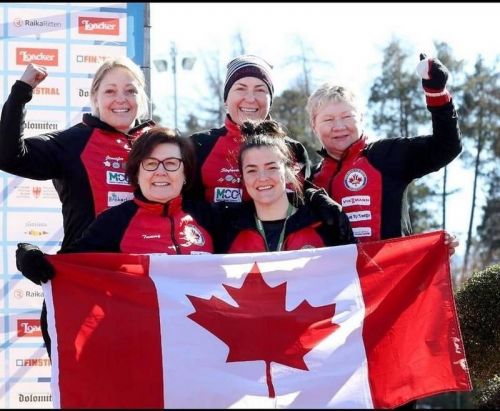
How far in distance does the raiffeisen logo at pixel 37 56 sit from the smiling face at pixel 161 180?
3.19 metres

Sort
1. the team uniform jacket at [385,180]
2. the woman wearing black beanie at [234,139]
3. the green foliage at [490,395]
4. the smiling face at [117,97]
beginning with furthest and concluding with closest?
the green foliage at [490,395]
the woman wearing black beanie at [234,139]
the smiling face at [117,97]
the team uniform jacket at [385,180]

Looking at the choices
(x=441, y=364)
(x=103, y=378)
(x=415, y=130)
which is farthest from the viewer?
(x=415, y=130)

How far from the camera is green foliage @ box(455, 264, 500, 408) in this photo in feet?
21.6

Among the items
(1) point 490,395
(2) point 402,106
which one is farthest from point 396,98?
(1) point 490,395

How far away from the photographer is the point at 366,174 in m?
4.96

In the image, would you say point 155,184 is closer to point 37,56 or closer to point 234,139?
point 234,139

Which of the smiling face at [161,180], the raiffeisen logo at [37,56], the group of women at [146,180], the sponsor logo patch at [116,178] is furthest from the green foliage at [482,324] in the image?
the raiffeisen logo at [37,56]

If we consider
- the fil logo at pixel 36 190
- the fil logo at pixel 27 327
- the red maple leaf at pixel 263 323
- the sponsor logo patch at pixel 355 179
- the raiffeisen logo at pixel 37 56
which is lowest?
the fil logo at pixel 27 327

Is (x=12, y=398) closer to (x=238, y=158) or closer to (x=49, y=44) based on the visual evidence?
(x=49, y=44)

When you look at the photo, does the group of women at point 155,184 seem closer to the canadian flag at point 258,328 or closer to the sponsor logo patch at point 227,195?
the sponsor logo patch at point 227,195

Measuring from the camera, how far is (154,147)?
183 inches

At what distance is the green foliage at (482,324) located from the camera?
6.58m

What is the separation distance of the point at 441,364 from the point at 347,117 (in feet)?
5.55

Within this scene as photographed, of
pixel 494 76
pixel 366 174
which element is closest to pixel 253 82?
pixel 366 174
